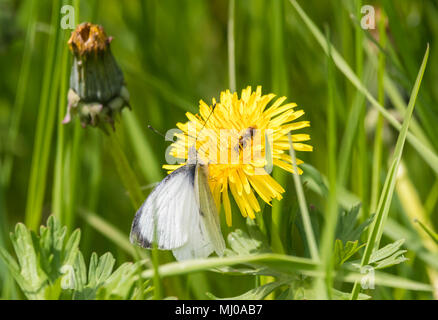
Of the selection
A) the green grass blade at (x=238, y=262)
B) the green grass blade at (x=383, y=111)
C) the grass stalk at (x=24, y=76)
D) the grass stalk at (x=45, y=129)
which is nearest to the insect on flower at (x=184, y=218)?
the green grass blade at (x=238, y=262)

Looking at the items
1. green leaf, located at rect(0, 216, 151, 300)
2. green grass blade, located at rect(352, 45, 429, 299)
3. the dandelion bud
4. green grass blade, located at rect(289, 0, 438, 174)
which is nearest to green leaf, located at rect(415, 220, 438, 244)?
green grass blade, located at rect(352, 45, 429, 299)

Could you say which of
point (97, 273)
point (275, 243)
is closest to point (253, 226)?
point (275, 243)

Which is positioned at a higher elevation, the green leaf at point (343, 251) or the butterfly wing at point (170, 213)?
the butterfly wing at point (170, 213)

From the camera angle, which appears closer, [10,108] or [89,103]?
[89,103]

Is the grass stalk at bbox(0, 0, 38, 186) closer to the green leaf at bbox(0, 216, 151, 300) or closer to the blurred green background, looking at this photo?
the blurred green background

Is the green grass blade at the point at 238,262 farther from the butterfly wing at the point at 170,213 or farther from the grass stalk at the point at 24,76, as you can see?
the grass stalk at the point at 24,76

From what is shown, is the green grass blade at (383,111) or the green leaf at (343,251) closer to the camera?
the green leaf at (343,251)

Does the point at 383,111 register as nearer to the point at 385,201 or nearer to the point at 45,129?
the point at 385,201

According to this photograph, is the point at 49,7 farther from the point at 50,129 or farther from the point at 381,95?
the point at 381,95
